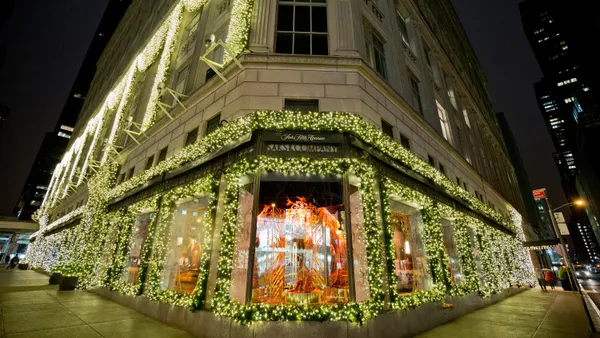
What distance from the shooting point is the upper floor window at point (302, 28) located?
9.95 metres

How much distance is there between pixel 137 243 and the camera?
37.6ft

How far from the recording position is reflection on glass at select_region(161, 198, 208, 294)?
8.90 metres

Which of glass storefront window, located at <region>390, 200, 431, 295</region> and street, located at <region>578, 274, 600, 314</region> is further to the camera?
street, located at <region>578, 274, 600, 314</region>

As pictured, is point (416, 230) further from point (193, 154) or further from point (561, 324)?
point (193, 154)

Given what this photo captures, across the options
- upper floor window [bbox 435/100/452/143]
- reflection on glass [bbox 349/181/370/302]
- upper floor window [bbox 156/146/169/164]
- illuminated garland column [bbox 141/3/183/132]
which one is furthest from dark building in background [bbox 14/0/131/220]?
reflection on glass [bbox 349/181/370/302]

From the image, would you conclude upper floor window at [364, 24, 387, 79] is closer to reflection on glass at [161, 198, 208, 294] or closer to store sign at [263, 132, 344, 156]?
store sign at [263, 132, 344, 156]

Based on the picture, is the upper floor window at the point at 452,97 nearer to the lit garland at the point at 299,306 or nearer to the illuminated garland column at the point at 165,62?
the lit garland at the point at 299,306

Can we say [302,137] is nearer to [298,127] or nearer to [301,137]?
[301,137]

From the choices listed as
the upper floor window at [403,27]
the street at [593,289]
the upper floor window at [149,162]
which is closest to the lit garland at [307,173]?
the upper floor window at [149,162]

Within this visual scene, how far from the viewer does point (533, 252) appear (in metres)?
28.1

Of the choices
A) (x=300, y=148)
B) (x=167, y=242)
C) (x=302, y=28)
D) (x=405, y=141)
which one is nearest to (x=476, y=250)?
(x=405, y=141)

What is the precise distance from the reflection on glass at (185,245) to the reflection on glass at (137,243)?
7.08ft

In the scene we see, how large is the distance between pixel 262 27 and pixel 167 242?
9.29 meters

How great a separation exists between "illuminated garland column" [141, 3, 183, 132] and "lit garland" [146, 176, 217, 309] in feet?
22.6
